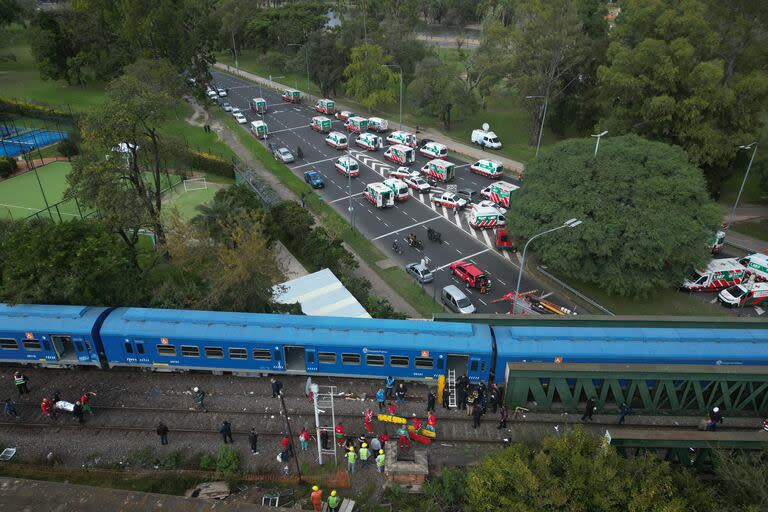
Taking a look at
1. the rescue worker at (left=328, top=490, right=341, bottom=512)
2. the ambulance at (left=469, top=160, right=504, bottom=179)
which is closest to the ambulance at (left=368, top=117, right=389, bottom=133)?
the ambulance at (left=469, top=160, right=504, bottom=179)

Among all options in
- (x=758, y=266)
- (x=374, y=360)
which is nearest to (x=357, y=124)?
(x=758, y=266)

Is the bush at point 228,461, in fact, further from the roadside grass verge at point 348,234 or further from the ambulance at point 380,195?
the ambulance at point 380,195

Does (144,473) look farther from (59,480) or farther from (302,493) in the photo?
(302,493)

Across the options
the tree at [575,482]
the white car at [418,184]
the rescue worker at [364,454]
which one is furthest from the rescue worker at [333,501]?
the white car at [418,184]

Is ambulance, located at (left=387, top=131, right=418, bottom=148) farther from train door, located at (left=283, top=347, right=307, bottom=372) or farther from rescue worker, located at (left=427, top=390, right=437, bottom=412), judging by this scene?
rescue worker, located at (left=427, top=390, right=437, bottom=412)

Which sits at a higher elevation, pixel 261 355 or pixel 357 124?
pixel 357 124

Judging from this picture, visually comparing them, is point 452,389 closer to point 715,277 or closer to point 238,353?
point 238,353
